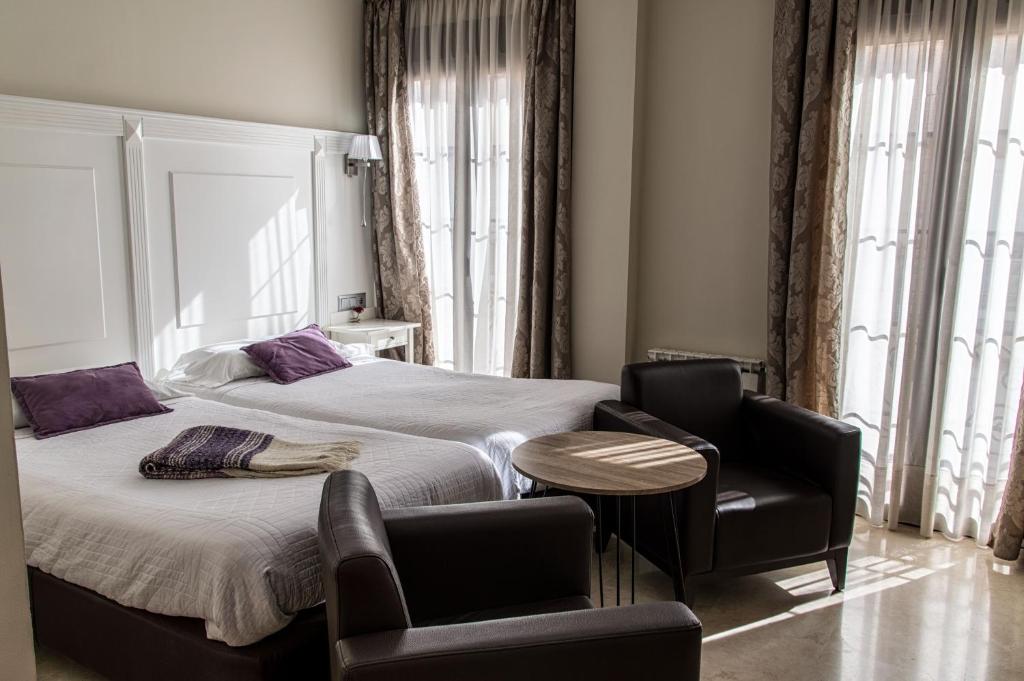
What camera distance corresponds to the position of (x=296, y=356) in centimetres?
435

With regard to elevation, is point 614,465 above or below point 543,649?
above

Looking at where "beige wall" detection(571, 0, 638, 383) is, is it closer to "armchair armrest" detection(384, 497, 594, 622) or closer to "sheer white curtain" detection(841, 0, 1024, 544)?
"sheer white curtain" detection(841, 0, 1024, 544)

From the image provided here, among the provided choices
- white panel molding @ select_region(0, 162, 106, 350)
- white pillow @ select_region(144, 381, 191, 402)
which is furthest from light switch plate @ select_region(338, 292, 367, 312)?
white panel molding @ select_region(0, 162, 106, 350)

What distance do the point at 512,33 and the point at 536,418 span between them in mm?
2598

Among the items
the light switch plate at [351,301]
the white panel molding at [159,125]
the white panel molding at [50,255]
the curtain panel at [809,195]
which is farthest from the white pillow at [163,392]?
the curtain panel at [809,195]

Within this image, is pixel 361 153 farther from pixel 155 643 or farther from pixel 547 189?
pixel 155 643

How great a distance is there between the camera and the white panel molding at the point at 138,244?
156 inches

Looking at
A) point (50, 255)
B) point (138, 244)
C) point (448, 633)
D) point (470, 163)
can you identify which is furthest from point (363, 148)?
point (448, 633)

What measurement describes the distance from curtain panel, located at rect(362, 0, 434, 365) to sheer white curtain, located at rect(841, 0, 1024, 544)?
2.61m

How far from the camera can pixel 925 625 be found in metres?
3.08

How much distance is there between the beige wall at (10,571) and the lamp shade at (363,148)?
406 cm

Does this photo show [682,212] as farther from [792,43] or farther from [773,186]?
[792,43]

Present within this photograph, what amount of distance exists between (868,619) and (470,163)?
3.40 metres

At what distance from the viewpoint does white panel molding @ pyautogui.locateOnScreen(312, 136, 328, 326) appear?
197 inches
